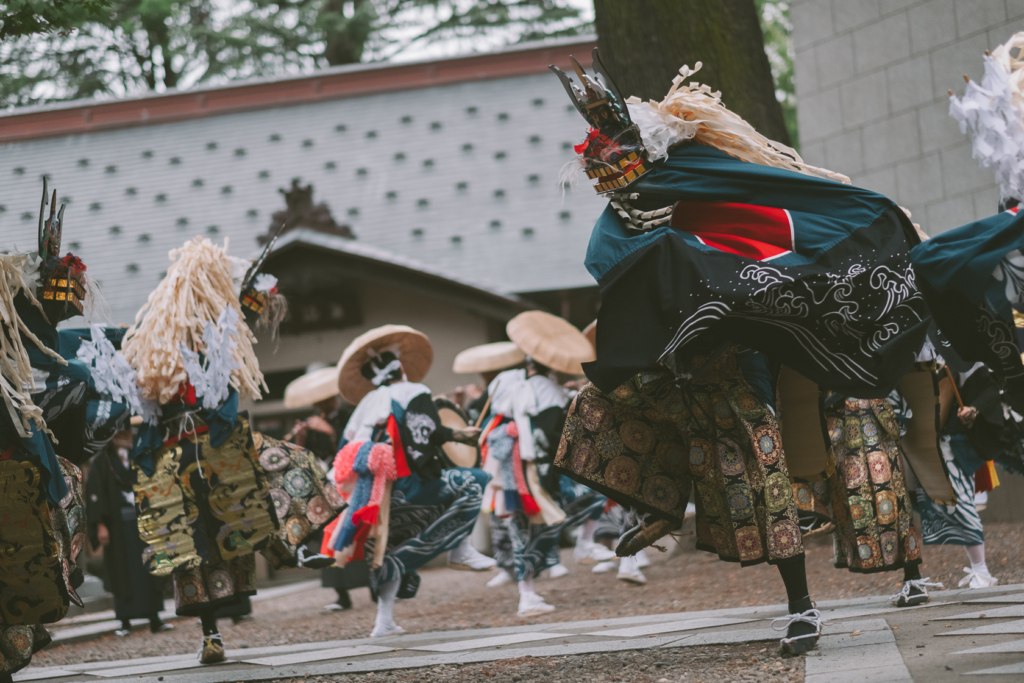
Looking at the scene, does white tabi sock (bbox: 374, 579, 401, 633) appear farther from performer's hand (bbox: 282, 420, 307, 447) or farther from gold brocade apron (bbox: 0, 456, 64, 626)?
gold brocade apron (bbox: 0, 456, 64, 626)

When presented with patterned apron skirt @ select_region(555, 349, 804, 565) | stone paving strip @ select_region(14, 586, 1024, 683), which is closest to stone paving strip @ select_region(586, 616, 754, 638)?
stone paving strip @ select_region(14, 586, 1024, 683)

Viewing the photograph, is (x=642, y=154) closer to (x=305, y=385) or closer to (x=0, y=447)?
(x=0, y=447)

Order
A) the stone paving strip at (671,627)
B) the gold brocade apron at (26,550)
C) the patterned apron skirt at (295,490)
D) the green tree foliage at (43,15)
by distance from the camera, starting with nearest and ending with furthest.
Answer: the green tree foliage at (43,15) < the gold brocade apron at (26,550) < the stone paving strip at (671,627) < the patterned apron skirt at (295,490)

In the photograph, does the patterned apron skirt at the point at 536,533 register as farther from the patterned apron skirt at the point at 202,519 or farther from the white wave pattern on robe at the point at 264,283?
the white wave pattern on robe at the point at 264,283

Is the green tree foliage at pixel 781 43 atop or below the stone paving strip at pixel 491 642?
atop

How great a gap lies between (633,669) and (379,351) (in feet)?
13.2

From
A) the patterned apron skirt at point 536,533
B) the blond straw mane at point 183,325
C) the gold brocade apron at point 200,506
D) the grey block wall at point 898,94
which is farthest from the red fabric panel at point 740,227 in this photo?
the grey block wall at point 898,94

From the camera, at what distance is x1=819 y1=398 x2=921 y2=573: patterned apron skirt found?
15.1 ft

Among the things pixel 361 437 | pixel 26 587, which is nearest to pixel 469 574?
pixel 361 437

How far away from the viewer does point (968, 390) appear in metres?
5.70

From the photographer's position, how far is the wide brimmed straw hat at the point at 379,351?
7488mm

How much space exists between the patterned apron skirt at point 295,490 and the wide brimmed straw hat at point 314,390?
2867 millimetres

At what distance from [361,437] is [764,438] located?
372 cm

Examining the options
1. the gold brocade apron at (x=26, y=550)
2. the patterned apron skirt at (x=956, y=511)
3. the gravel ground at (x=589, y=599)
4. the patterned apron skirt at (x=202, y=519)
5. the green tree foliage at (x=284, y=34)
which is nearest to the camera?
the gold brocade apron at (x=26, y=550)
